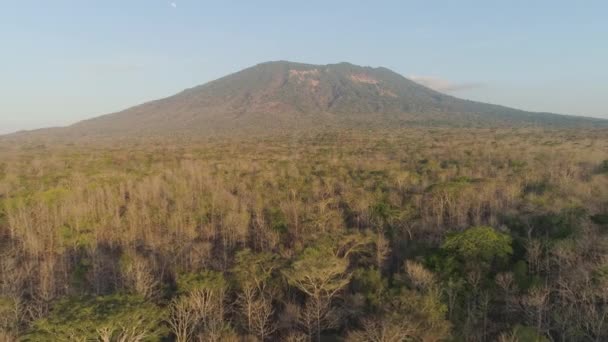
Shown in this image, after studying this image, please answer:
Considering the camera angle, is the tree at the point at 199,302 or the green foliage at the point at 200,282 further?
the green foliage at the point at 200,282

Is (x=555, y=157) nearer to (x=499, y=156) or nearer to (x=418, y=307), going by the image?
(x=499, y=156)

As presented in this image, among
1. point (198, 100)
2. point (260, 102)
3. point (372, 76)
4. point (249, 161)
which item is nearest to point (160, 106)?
point (198, 100)

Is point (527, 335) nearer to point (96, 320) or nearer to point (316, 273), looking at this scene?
point (316, 273)

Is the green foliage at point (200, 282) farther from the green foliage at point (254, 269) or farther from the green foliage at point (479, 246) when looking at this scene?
the green foliage at point (479, 246)

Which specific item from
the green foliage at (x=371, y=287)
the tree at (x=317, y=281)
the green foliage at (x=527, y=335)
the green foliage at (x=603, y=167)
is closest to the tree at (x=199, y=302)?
the tree at (x=317, y=281)

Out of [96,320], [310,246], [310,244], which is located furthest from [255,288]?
[96,320]

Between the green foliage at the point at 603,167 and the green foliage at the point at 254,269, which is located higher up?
the green foliage at the point at 603,167

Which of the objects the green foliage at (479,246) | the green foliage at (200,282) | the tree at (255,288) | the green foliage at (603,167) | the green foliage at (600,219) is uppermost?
the green foliage at (603,167)
